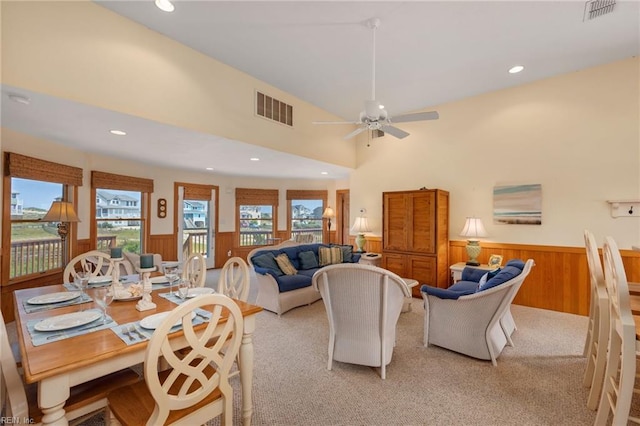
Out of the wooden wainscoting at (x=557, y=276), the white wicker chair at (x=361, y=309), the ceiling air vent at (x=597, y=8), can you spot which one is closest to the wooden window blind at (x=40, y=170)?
the white wicker chair at (x=361, y=309)

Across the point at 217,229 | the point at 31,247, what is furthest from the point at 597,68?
the point at 31,247

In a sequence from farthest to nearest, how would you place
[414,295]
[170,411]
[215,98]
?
[414,295] < [215,98] < [170,411]

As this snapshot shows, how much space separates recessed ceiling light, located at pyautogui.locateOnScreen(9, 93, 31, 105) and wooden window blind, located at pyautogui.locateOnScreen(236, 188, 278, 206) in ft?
16.5

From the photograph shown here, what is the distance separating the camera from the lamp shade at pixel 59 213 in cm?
374

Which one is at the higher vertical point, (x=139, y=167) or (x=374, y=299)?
(x=139, y=167)

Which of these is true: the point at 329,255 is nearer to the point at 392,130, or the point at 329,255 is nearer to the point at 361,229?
the point at 361,229

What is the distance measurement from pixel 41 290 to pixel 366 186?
5.17 meters

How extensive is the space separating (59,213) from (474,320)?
5.25 meters

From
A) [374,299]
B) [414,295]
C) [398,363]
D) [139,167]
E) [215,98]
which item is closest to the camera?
[374,299]

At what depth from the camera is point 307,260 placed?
493 cm

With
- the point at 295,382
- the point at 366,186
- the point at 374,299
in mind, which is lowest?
the point at 295,382

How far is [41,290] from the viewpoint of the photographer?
2.37 metres

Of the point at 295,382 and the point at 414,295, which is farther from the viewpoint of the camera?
the point at 414,295

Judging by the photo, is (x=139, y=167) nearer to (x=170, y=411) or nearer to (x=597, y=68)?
(x=170, y=411)
